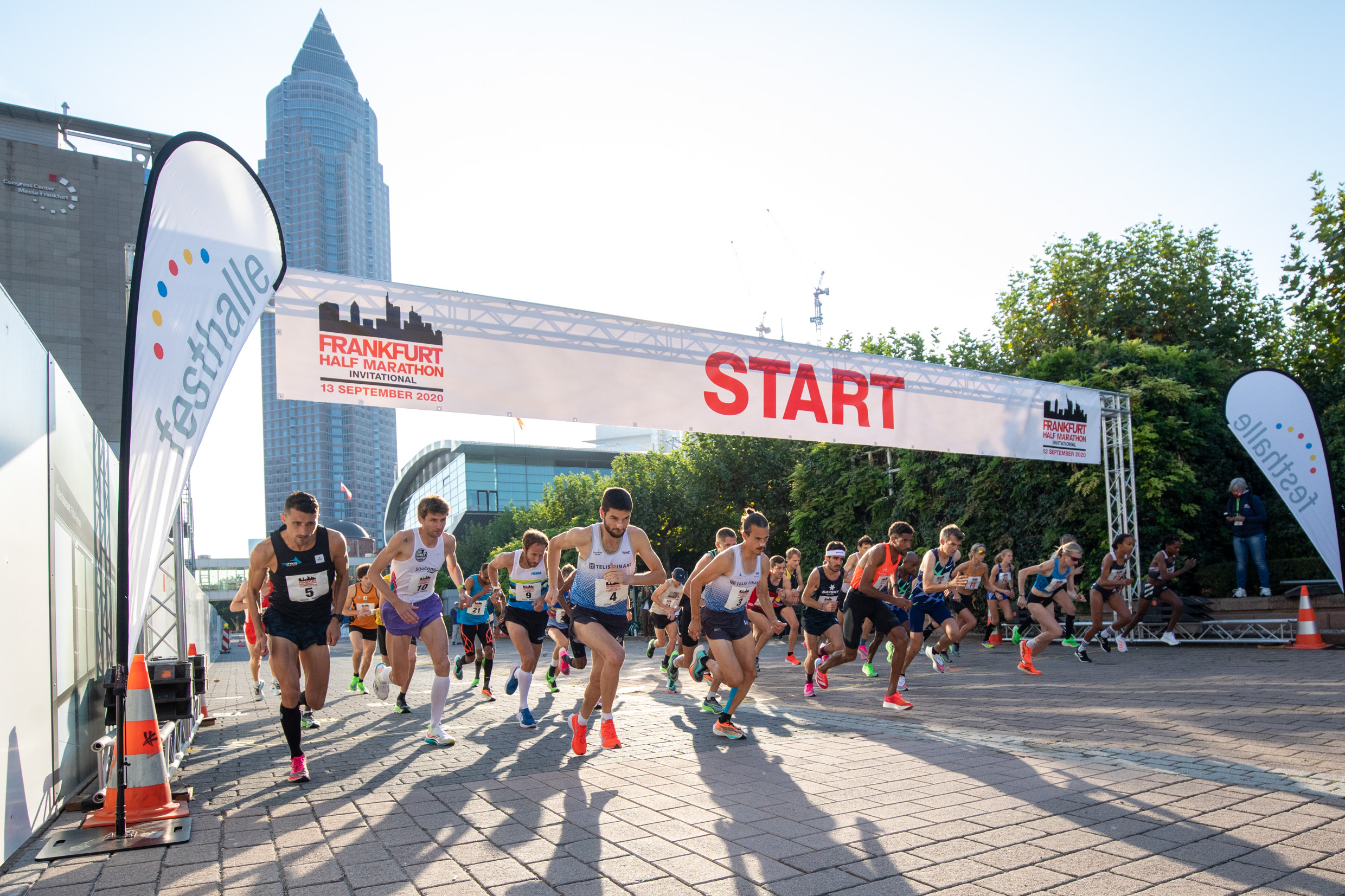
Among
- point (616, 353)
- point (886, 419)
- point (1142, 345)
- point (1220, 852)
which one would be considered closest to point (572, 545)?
point (1220, 852)

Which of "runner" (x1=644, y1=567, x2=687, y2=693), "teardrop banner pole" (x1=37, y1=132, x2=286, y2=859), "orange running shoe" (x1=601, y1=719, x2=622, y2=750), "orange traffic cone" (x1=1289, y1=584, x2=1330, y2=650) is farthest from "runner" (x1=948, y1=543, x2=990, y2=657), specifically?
"teardrop banner pole" (x1=37, y1=132, x2=286, y2=859)

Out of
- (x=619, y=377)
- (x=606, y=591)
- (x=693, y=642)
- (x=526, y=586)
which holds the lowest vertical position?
(x=693, y=642)

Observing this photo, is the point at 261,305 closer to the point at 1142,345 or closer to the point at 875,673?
the point at 875,673

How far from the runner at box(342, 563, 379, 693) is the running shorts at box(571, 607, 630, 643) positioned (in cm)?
502

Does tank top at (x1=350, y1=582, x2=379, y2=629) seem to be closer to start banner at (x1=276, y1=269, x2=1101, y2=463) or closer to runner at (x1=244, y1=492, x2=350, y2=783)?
start banner at (x1=276, y1=269, x2=1101, y2=463)

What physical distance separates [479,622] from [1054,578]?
776cm

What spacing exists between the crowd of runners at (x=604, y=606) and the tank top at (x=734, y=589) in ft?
0.05

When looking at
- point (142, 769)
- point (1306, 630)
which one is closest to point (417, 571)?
point (142, 769)

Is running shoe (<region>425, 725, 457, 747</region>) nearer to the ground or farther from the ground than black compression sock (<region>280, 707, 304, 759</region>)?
nearer to the ground

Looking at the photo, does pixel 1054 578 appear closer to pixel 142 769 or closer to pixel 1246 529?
pixel 1246 529

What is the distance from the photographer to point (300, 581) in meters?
5.99

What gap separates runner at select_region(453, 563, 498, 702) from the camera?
36.3ft

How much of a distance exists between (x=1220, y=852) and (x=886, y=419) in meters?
11.1

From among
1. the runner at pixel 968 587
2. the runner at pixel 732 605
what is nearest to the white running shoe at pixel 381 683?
the runner at pixel 732 605
